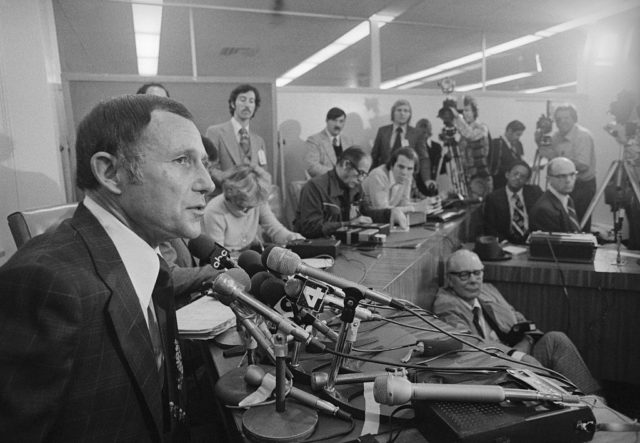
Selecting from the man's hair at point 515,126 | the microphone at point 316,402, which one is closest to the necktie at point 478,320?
the microphone at point 316,402

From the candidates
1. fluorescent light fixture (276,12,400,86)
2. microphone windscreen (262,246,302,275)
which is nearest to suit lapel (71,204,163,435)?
microphone windscreen (262,246,302,275)

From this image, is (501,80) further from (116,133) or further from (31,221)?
(116,133)

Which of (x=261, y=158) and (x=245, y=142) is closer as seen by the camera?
(x=245, y=142)

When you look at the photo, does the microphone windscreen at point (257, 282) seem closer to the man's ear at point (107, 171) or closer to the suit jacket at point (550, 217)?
the man's ear at point (107, 171)

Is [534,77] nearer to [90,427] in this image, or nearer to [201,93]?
[201,93]

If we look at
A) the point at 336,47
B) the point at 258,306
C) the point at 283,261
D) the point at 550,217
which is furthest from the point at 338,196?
the point at 336,47

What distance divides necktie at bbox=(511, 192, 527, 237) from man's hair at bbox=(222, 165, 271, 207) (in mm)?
2582

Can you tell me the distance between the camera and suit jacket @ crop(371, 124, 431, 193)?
486 centimetres

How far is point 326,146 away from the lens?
4504 millimetres

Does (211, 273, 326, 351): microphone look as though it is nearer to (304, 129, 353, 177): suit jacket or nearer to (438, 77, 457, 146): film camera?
(304, 129, 353, 177): suit jacket

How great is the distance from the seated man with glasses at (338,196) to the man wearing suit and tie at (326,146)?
800 mm

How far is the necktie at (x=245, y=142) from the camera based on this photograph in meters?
3.89

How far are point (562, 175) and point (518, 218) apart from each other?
59 centimetres

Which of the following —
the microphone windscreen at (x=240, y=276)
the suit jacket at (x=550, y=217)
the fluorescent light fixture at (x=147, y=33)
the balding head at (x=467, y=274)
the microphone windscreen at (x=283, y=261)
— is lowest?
the balding head at (x=467, y=274)
